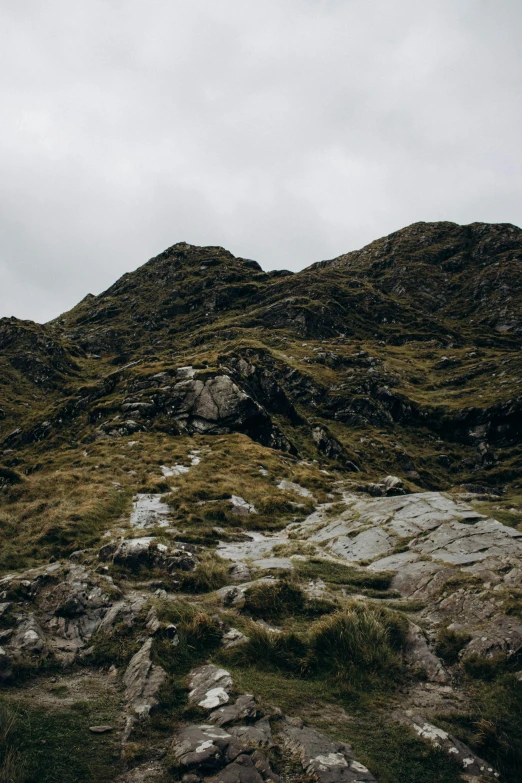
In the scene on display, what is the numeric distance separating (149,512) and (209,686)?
46.1ft

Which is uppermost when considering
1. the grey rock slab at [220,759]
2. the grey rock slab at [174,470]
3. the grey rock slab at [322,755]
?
the grey rock slab at [174,470]

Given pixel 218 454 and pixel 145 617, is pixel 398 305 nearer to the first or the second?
pixel 218 454

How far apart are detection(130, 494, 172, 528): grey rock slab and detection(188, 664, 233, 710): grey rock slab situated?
11.4 metres

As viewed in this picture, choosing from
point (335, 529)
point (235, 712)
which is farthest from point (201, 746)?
→ point (335, 529)

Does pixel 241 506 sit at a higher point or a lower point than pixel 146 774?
higher

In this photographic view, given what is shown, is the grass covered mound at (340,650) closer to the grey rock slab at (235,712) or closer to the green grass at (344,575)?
the grey rock slab at (235,712)

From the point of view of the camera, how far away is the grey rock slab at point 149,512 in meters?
20.0

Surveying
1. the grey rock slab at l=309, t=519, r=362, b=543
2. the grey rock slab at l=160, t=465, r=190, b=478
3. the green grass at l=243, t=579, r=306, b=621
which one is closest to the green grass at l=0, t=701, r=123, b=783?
the green grass at l=243, t=579, r=306, b=621

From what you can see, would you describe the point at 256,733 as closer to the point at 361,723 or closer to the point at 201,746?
the point at 201,746

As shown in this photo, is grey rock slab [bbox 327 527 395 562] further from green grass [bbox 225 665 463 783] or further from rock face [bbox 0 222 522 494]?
rock face [bbox 0 222 522 494]

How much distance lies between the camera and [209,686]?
8.29 meters

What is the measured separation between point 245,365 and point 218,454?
77.9 feet

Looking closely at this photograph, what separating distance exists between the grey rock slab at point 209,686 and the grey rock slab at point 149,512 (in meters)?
11.4

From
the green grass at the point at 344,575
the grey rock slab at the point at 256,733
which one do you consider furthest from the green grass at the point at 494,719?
the green grass at the point at 344,575
